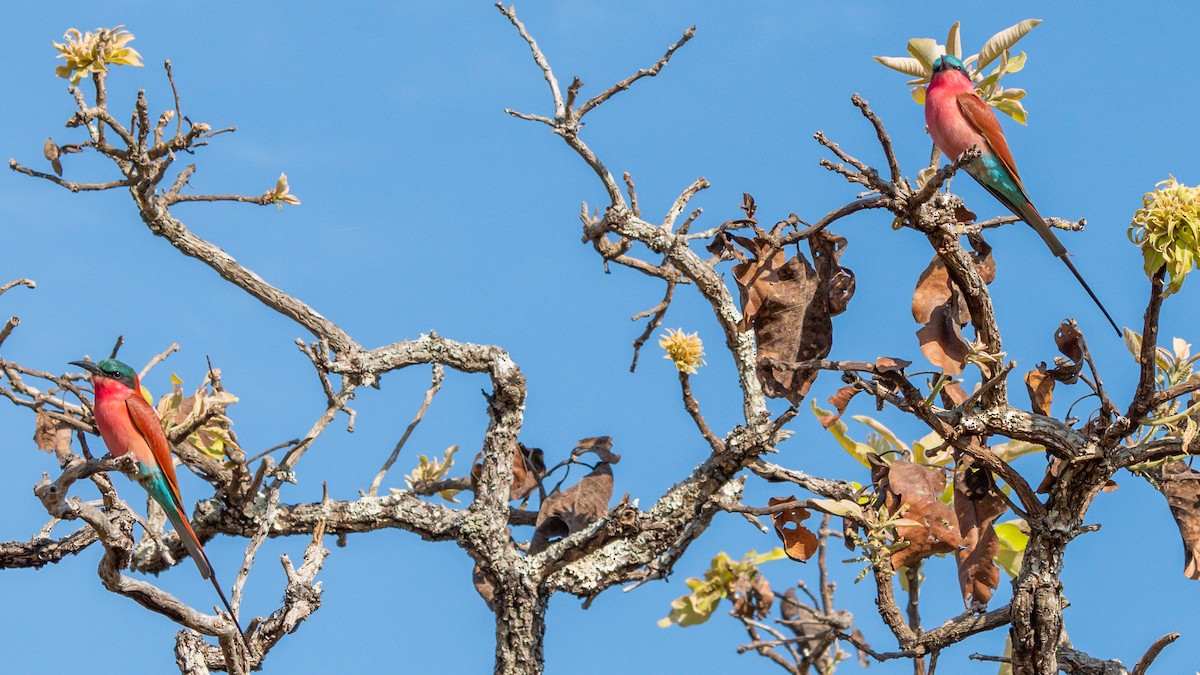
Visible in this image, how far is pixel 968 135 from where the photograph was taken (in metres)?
3.41

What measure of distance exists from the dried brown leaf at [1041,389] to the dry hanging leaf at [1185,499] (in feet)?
1.19

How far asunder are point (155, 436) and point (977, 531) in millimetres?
2587

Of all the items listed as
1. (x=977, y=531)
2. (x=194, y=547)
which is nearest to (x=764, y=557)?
(x=977, y=531)

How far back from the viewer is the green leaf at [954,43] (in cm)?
352

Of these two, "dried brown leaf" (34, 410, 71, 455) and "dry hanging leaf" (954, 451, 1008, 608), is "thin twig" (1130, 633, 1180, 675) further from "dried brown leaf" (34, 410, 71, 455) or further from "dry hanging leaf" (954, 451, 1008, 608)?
"dried brown leaf" (34, 410, 71, 455)

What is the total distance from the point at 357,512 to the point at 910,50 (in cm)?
232

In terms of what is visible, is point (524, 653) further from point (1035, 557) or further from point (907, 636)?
point (1035, 557)

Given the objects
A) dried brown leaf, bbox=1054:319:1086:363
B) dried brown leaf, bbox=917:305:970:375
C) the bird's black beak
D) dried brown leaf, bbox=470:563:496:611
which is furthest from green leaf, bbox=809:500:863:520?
the bird's black beak

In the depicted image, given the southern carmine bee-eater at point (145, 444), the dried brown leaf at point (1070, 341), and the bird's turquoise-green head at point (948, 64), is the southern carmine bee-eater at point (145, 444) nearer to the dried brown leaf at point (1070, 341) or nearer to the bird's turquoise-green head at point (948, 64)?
the dried brown leaf at point (1070, 341)

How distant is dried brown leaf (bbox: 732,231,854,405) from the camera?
329 cm

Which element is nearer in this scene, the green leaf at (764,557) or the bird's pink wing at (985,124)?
the bird's pink wing at (985,124)

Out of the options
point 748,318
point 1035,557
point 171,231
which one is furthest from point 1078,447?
point 171,231

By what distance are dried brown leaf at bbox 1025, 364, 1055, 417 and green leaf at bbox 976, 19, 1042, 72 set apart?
93 cm

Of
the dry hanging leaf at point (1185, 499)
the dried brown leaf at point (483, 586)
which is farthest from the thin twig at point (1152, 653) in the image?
the dried brown leaf at point (483, 586)
